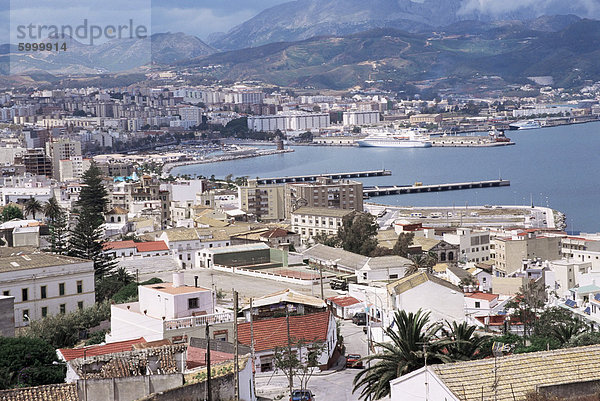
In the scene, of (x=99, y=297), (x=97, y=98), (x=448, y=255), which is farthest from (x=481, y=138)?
(x=99, y=297)

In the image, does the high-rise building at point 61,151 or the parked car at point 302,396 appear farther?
the high-rise building at point 61,151

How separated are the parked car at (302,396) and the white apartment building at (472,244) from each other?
36.4ft

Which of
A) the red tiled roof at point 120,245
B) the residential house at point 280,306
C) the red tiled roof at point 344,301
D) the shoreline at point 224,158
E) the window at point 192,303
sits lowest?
the shoreline at point 224,158

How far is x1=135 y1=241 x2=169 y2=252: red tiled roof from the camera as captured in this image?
1425 centimetres

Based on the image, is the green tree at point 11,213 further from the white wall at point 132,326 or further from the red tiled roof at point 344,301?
the white wall at point 132,326

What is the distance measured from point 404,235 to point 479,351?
1043cm

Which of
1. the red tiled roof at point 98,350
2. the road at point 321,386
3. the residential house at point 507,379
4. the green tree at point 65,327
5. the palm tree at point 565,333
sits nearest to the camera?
the residential house at point 507,379

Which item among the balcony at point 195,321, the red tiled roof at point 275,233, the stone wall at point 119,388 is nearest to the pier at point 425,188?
the red tiled roof at point 275,233

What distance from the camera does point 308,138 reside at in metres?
69.7

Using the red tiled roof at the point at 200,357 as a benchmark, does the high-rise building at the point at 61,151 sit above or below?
below

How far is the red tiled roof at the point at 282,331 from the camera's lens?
605cm

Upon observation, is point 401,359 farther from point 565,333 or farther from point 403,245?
point 403,245

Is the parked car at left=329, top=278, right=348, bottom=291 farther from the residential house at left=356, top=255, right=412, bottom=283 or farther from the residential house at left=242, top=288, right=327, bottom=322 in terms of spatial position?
the residential house at left=242, top=288, right=327, bottom=322

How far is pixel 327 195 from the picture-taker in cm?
2483
